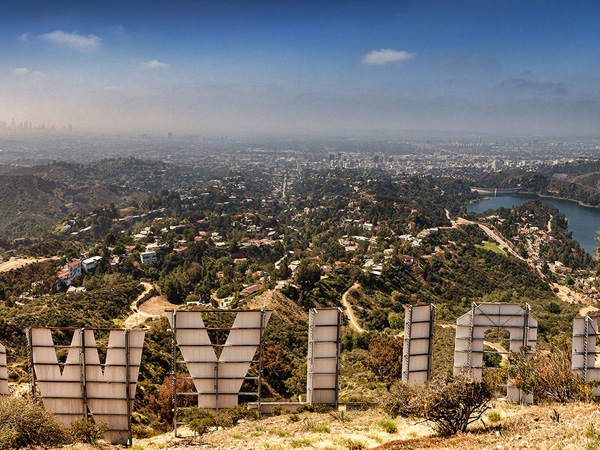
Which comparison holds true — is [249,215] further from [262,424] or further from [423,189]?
[262,424]

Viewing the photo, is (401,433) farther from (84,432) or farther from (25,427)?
(25,427)

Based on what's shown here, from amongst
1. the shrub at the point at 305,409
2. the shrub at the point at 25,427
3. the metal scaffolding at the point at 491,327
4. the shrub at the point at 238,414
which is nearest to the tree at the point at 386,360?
the metal scaffolding at the point at 491,327

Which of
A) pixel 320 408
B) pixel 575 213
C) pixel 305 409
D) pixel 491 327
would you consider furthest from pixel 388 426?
pixel 575 213

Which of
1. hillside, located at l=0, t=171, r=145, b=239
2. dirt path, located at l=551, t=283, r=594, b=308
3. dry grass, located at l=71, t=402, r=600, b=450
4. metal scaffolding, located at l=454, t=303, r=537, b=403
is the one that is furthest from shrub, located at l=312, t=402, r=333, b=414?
hillside, located at l=0, t=171, r=145, b=239

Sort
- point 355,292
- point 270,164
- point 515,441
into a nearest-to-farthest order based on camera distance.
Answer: point 515,441
point 355,292
point 270,164

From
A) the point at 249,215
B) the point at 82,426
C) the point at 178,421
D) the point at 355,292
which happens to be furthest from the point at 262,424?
the point at 249,215
